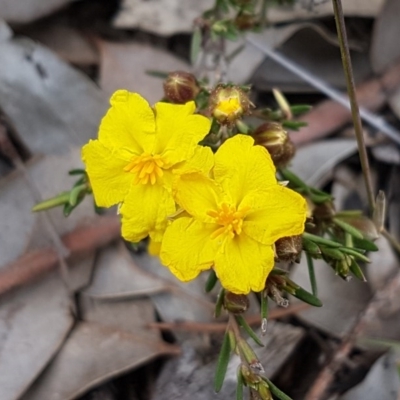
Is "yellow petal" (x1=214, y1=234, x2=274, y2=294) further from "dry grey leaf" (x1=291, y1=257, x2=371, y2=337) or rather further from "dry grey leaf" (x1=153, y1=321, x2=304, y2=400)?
"dry grey leaf" (x1=291, y1=257, x2=371, y2=337)

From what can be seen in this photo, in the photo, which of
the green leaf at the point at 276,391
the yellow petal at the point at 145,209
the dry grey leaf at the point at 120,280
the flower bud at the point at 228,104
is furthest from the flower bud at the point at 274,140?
the dry grey leaf at the point at 120,280

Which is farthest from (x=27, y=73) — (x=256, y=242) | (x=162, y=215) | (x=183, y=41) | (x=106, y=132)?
(x=256, y=242)

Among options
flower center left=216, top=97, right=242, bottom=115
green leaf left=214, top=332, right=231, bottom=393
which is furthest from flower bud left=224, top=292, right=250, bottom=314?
flower center left=216, top=97, right=242, bottom=115

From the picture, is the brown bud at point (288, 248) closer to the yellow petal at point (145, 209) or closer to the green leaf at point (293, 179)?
the yellow petal at point (145, 209)

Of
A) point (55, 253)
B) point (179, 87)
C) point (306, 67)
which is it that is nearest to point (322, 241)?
point (179, 87)

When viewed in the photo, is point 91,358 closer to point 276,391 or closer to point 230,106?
point 276,391

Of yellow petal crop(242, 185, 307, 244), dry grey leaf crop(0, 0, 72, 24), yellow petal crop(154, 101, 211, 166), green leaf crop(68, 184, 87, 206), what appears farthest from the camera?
dry grey leaf crop(0, 0, 72, 24)

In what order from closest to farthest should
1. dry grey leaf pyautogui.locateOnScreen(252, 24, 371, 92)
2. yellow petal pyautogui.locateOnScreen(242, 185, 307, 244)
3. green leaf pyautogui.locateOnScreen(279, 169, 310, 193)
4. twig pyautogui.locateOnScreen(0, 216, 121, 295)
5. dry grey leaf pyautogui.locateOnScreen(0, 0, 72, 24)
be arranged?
yellow petal pyautogui.locateOnScreen(242, 185, 307, 244) → green leaf pyautogui.locateOnScreen(279, 169, 310, 193) → twig pyautogui.locateOnScreen(0, 216, 121, 295) → dry grey leaf pyautogui.locateOnScreen(0, 0, 72, 24) → dry grey leaf pyautogui.locateOnScreen(252, 24, 371, 92)
